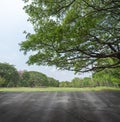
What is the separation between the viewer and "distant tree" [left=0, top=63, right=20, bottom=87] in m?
54.9

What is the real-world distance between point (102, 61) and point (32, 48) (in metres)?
9.95

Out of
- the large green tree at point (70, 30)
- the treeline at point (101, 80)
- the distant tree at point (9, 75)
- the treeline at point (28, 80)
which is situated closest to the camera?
the large green tree at point (70, 30)

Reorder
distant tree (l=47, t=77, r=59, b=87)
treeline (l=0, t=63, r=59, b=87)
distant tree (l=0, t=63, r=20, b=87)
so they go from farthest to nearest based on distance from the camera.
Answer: distant tree (l=47, t=77, r=59, b=87), treeline (l=0, t=63, r=59, b=87), distant tree (l=0, t=63, r=20, b=87)

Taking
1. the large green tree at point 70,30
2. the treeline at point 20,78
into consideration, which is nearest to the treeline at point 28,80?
the treeline at point 20,78

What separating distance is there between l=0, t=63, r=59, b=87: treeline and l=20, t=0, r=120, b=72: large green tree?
3569 cm

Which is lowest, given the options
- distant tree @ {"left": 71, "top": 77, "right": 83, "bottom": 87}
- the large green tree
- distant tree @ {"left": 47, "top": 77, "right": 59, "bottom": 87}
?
the large green tree

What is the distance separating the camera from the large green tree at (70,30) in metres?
15.4

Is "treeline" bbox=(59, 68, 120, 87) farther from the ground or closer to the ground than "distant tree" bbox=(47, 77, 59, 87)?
closer to the ground

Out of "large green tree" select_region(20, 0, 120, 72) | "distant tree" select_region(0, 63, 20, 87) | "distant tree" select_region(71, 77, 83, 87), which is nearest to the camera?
"large green tree" select_region(20, 0, 120, 72)

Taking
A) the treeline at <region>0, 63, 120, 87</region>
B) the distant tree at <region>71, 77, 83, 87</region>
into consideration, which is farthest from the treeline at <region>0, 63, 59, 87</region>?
the distant tree at <region>71, 77, 83, 87</region>

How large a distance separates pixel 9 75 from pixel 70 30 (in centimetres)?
4143

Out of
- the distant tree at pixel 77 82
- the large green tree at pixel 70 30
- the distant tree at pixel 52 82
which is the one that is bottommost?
the large green tree at pixel 70 30

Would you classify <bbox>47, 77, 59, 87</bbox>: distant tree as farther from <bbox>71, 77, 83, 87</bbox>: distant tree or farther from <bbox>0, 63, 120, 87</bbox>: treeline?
<bbox>71, 77, 83, 87</bbox>: distant tree

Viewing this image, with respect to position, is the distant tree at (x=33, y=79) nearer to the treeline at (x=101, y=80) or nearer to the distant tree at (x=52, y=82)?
the distant tree at (x=52, y=82)
